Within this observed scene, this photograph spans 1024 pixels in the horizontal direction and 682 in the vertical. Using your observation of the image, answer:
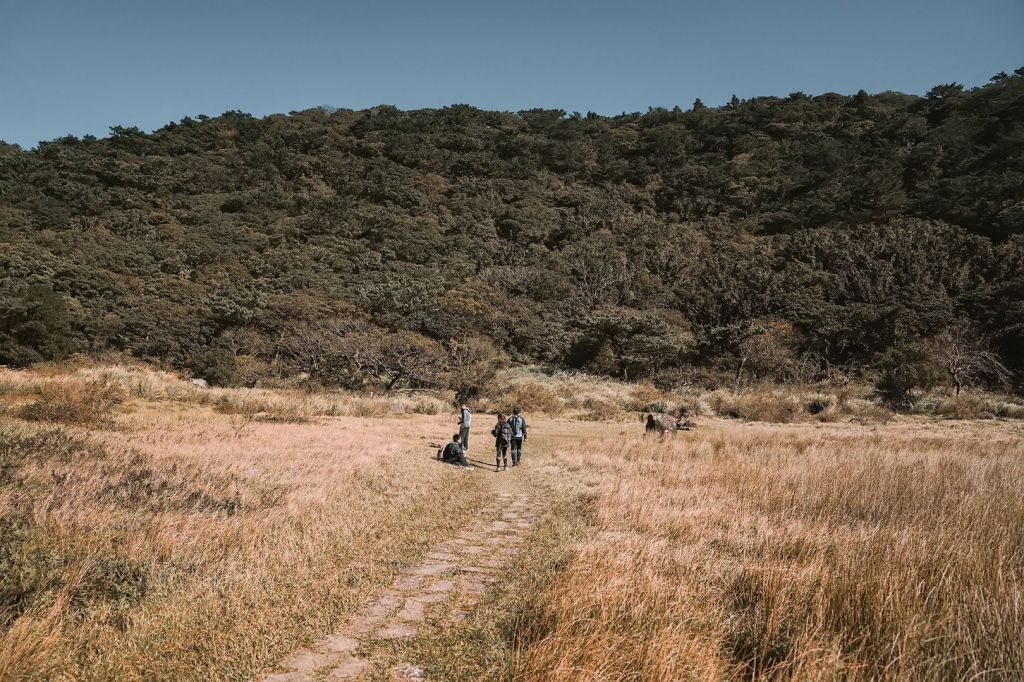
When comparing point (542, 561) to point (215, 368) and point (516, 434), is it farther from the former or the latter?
point (215, 368)

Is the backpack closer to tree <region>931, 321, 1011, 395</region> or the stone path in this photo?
the stone path

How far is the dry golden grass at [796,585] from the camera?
10.8ft

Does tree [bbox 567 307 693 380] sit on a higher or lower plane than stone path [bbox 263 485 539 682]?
higher

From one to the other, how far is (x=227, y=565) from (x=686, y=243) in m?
79.0

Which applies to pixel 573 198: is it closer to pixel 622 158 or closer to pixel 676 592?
pixel 622 158

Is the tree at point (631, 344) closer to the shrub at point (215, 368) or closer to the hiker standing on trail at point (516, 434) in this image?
the shrub at point (215, 368)

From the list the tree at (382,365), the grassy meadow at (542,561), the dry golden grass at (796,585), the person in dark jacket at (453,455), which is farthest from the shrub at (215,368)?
the dry golden grass at (796,585)

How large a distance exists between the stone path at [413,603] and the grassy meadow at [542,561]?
180 millimetres

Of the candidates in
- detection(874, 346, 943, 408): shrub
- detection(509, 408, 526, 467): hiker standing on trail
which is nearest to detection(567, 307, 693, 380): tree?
detection(874, 346, 943, 408): shrub

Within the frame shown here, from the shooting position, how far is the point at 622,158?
113625 mm

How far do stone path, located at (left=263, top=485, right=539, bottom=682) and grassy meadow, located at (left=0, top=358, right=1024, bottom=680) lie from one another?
180 mm

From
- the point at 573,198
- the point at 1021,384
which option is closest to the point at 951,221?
the point at 1021,384

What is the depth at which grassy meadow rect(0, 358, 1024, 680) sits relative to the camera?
3.40 metres

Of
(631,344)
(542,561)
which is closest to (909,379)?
(631,344)
